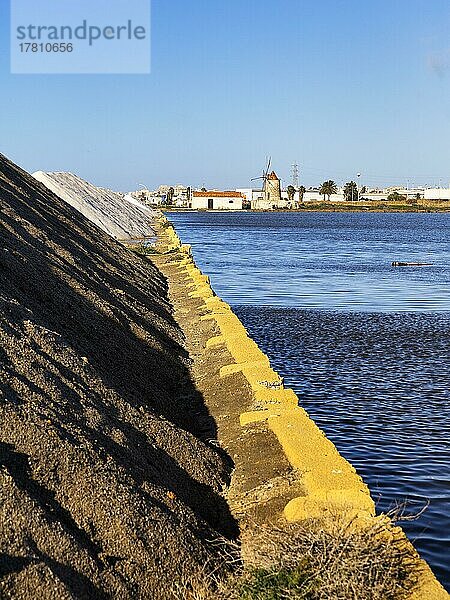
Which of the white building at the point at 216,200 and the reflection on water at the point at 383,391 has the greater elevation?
the white building at the point at 216,200

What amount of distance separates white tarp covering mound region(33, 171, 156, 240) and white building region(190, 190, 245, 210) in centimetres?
10371

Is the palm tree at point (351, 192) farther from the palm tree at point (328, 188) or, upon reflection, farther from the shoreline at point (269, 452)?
the shoreline at point (269, 452)

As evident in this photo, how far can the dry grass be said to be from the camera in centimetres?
470

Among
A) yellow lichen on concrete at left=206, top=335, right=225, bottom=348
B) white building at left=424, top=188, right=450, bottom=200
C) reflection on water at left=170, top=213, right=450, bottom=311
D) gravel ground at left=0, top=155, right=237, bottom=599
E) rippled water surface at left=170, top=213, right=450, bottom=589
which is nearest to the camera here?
gravel ground at left=0, top=155, right=237, bottom=599

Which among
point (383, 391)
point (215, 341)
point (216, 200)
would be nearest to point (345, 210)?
point (216, 200)

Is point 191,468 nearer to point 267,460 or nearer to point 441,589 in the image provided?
point 267,460

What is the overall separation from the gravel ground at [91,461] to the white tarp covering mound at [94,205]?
25789 millimetres

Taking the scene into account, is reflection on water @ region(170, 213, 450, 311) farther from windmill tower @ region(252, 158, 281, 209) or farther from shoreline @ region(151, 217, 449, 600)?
windmill tower @ region(252, 158, 281, 209)

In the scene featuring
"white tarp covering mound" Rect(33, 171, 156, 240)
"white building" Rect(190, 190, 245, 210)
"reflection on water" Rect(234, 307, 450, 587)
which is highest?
"white building" Rect(190, 190, 245, 210)

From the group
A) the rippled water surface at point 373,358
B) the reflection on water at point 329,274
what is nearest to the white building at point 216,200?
the reflection on water at point 329,274

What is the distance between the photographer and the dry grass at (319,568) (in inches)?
185

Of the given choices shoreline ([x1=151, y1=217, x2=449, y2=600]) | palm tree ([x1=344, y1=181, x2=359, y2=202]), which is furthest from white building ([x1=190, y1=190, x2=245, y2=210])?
shoreline ([x1=151, y1=217, x2=449, y2=600])

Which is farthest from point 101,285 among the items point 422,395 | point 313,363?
point 422,395

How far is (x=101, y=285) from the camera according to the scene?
559 inches
